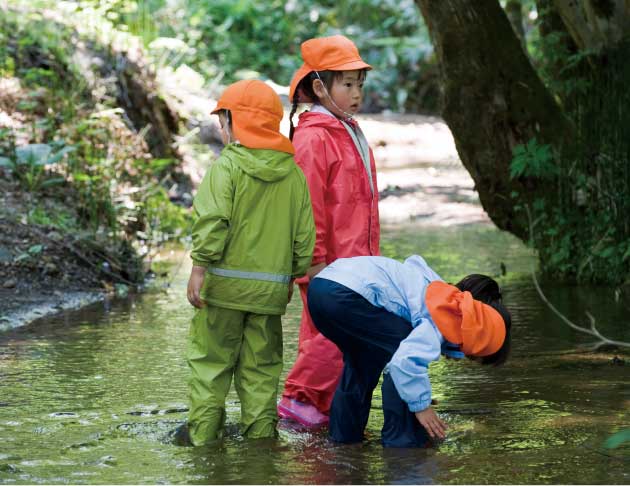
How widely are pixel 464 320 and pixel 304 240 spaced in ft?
2.58

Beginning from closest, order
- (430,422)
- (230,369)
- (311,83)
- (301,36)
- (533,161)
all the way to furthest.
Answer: (430,422), (230,369), (311,83), (533,161), (301,36)

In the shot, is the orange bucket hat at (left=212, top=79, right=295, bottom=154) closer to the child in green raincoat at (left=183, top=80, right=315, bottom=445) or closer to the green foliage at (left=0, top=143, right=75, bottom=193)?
the child in green raincoat at (left=183, top=80, right=315, bottom=445)

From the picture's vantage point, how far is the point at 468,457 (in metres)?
3.90

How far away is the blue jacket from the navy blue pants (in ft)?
0.13

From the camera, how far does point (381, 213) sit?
482 inches

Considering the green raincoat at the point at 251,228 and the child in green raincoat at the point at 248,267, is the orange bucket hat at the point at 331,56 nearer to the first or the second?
the child in green raincoat at the point at 248,267

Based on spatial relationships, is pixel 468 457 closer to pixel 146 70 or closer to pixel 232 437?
pixel 232 437

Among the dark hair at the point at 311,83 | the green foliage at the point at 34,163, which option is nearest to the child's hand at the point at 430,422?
the dark hair at the point at 311,83

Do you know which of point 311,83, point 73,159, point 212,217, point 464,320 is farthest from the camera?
point 73,159

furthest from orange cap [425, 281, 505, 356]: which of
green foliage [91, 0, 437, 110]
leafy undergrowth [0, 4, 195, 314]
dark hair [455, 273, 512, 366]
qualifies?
green foliage [91, 0, 437, 110]

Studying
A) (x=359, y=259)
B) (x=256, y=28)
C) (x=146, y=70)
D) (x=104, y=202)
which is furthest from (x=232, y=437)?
(x=256, y=28)

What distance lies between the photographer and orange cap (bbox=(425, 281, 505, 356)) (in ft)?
12.6

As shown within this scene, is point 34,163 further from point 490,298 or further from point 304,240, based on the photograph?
point 490,298

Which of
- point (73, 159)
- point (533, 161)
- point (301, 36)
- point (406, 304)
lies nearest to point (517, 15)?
point (533, 161)
